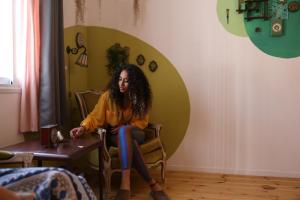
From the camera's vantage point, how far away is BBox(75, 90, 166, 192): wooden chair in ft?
8.25

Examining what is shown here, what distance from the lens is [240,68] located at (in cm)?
309

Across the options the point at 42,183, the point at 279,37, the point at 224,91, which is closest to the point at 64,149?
the point at 42,183

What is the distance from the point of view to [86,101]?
2.95 meters

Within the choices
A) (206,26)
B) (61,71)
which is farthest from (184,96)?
(61,71)

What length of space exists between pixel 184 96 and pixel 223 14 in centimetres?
91

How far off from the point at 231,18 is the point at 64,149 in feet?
6.84

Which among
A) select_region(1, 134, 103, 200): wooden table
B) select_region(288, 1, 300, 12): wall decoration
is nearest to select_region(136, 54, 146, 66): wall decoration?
select_region(1, 134, 103, 200): wooden table

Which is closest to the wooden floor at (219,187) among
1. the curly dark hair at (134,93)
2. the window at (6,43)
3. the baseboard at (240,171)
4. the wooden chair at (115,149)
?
the baseboard at (240,171)

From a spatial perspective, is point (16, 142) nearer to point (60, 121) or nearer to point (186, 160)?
point (60, 121)

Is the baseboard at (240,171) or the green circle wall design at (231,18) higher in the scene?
the green circle wall design at (231,18)

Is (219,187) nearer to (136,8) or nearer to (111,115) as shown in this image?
(111,115)

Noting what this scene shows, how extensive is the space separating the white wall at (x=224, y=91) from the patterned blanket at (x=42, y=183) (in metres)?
2.12

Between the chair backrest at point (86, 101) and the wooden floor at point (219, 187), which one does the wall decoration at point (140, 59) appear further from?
the wooden floor at point (219, 187)

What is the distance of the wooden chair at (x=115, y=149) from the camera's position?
2516mm
